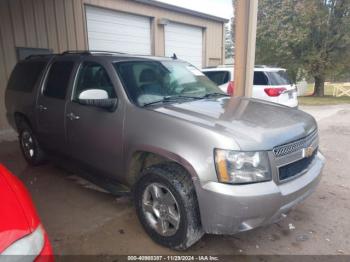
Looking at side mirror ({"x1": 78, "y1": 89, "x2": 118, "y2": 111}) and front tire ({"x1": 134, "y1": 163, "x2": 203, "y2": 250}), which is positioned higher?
side mirror ({"x1": 78, "y1": 89, "x2": 118, "y2": 111})

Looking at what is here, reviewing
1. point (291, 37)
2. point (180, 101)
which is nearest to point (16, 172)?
point (180, 101)

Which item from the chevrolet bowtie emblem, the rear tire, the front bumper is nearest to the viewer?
the front bumper

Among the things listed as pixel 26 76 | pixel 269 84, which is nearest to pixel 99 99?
pixel 26 76

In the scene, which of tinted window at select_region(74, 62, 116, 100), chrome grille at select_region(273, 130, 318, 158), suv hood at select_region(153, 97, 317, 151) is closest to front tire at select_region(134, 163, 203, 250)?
suv hood at select_region(153, 97, 317, 151)

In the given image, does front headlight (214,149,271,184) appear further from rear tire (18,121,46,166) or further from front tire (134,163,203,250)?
rear tire (18,121,46,166)

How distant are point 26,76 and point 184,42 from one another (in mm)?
9368

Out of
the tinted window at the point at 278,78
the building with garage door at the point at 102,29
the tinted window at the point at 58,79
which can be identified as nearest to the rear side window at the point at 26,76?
the tinted window at the point at 58,79

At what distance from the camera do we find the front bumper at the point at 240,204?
2316 millimetres

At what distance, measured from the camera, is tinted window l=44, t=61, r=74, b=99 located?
400 cm

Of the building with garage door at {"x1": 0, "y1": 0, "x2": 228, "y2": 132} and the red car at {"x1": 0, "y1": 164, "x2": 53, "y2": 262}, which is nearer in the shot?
the red car at {"x1": 0, "y1": 164, "x2": 53, "y2": 262}

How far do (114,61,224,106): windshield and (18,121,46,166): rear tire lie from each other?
2399 mm

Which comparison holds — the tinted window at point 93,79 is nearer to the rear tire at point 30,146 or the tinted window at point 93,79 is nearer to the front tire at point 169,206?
the front tire at point 169,206

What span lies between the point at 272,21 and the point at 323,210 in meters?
20.2

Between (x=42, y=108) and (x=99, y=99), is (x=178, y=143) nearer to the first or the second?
(x=99, y=99)
